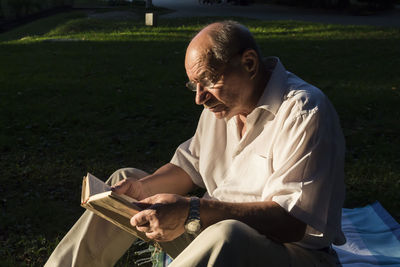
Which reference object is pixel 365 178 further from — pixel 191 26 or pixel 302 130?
pixel 191 26

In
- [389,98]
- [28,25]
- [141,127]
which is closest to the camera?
[141,127]

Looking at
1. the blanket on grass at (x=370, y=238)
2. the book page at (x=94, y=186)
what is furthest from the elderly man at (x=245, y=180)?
the blanket on grass at (x=370, y=238)

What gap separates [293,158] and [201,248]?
532 mm

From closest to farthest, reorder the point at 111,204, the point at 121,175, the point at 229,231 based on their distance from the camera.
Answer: the point at 229,231, the point at 111,204, the point at 121,175

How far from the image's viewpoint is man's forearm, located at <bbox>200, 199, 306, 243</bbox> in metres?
2.30

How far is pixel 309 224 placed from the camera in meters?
2.29

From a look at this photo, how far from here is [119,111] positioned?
7.87 m

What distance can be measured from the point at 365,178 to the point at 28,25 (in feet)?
63.1

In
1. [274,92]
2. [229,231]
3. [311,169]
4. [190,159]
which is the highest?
[274,92]

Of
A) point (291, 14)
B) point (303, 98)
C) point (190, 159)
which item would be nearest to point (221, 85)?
point (303, 98)

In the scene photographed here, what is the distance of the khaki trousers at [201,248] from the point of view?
2104mm

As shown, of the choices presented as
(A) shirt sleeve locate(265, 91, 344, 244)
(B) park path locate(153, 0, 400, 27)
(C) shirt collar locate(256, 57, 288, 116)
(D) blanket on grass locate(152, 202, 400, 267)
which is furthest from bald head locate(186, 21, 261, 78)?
(B) park path locate(153, 0, 400, 27)

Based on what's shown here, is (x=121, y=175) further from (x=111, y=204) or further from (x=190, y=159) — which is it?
(x=111, y=204)

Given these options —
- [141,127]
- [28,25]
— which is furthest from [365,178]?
[28,25]
